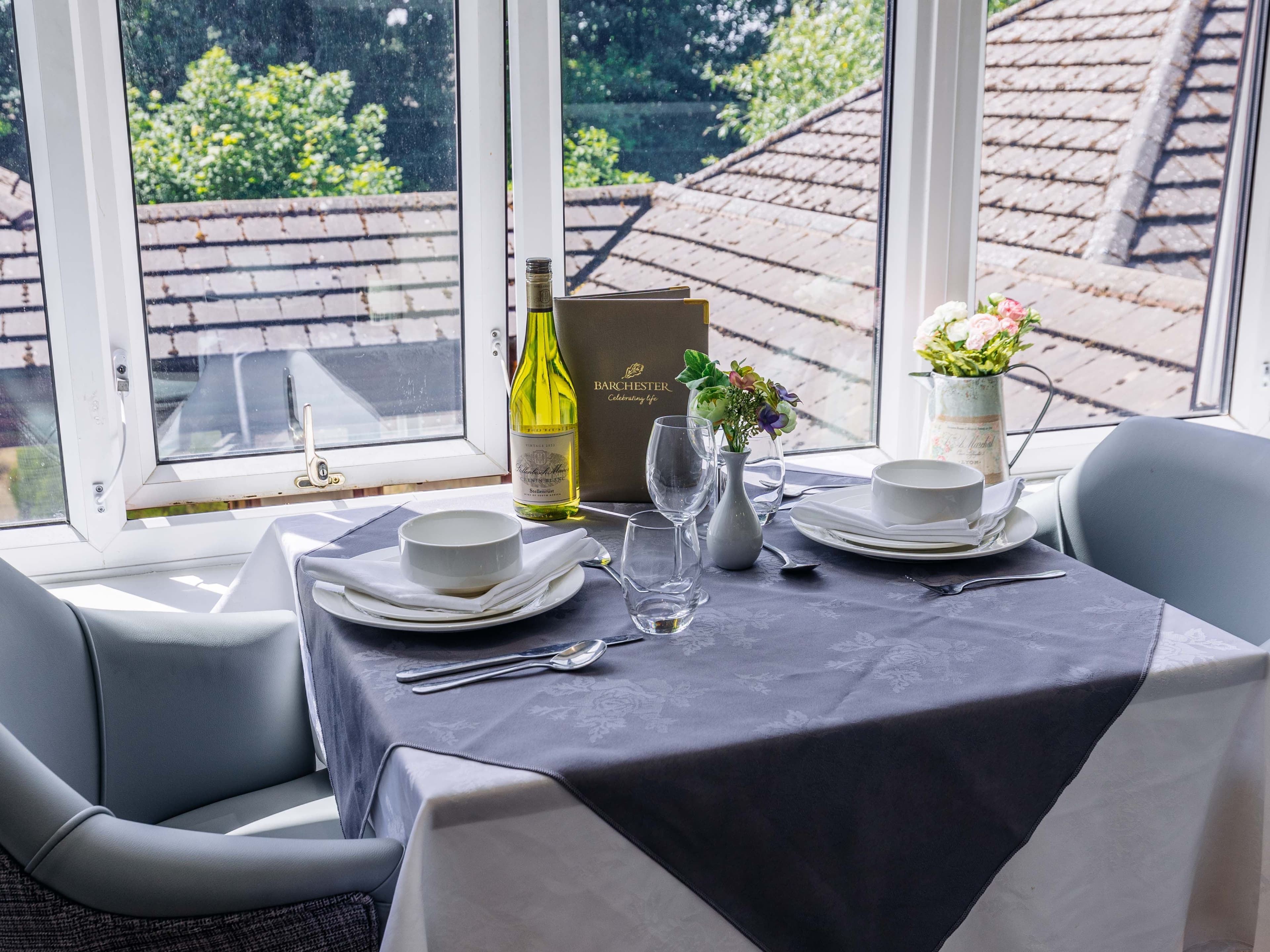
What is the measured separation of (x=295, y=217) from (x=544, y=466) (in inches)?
33.2

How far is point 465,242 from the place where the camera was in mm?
2115

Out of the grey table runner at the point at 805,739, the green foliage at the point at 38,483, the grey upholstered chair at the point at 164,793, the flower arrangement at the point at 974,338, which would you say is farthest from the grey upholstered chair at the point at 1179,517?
the green foliage at the point at 38,483

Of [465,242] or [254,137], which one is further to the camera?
[465,242]

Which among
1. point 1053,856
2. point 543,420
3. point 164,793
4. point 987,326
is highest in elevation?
point 987,326

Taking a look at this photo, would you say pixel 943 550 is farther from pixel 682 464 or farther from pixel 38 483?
pixel 38 483

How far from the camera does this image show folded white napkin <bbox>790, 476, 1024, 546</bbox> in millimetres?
1311

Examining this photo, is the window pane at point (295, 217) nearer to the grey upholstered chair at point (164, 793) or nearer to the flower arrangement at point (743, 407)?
the grey upholstered chair at point (164, 793)

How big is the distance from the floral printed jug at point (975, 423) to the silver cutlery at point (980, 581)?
0.62m

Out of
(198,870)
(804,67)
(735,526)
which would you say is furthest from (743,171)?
(198,870)

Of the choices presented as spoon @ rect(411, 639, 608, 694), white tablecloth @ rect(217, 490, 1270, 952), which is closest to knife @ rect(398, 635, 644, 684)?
spoon @ rect(411, 639, 608, 694)

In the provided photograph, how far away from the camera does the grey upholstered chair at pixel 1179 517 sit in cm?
148

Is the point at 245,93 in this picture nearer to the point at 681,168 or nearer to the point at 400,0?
the point at 400,0

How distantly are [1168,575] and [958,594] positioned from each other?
57 centimetres

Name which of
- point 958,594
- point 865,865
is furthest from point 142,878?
point 958,594
